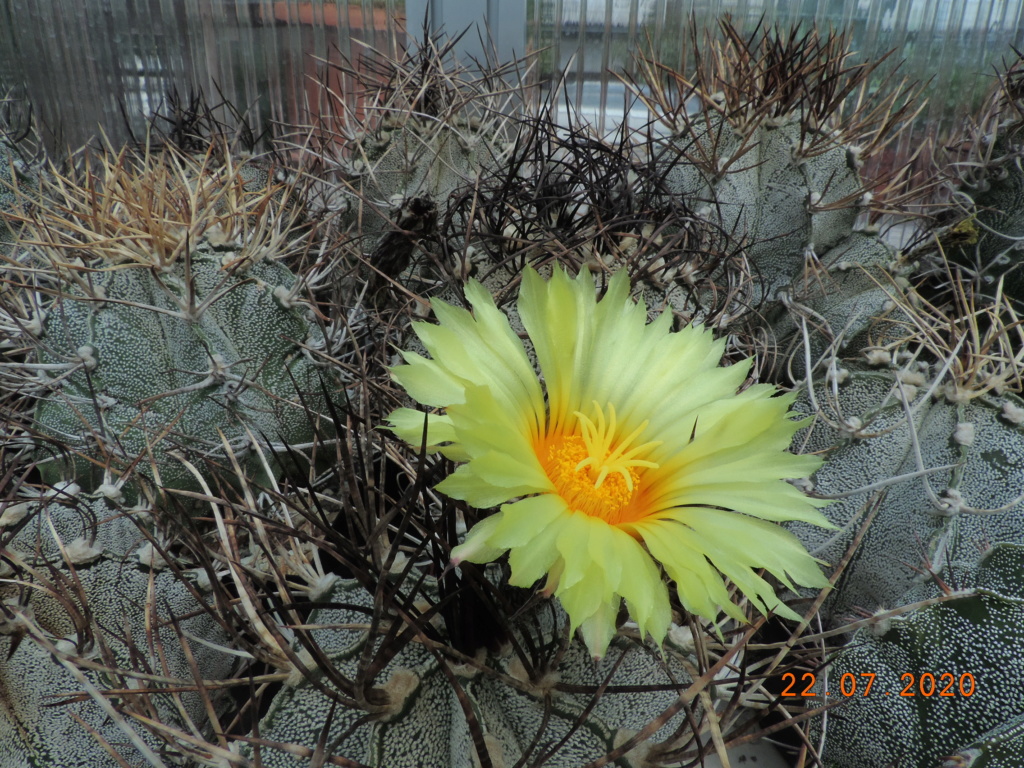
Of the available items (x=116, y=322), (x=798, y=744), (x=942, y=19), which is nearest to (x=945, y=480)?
(x=798, y=744)

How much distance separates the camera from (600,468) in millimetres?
350

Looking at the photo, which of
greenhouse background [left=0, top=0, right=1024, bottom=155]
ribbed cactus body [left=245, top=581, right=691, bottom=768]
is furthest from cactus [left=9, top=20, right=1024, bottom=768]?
greenhouse background [left=0, top=0, right=1024, bottom=155]

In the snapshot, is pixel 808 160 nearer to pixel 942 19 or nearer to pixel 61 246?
pixel 61 246

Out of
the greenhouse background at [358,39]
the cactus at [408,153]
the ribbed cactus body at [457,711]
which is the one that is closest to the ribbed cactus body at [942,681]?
the ribbed cactus body at [457,711]

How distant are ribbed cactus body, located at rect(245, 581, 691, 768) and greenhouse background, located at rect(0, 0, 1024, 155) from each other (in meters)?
1.21

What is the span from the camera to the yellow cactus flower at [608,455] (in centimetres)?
28

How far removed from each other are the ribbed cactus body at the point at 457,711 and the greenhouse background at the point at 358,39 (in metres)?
1.21

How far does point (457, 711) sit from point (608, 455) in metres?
0.15

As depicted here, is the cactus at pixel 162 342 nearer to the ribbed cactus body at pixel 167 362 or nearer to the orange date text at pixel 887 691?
the ribbed cactus body at pixel 167 362

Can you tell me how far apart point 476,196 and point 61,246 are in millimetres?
337

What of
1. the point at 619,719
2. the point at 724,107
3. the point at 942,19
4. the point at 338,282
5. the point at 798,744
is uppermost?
the point at 942,19

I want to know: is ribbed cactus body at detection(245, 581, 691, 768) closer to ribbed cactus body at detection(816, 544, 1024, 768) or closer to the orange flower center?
the orange flower center

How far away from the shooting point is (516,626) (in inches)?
15.0

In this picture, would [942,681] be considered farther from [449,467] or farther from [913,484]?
[449,467]
